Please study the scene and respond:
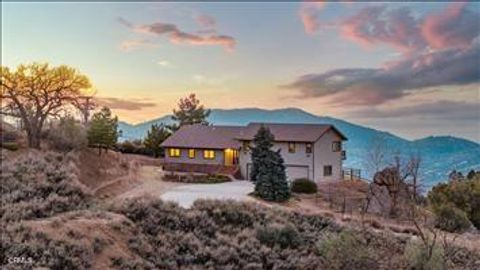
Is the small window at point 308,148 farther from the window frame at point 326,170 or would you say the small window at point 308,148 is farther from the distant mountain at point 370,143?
the distant mountain at point 370,143

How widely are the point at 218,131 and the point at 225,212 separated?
25719mm

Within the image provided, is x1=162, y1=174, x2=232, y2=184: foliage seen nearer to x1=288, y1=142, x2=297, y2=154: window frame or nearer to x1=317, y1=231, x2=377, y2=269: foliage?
x1=288, y1=142, x2=297, y2=154: window frame

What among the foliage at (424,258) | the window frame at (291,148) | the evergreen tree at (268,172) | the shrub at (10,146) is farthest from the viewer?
the window frame at (291,148)

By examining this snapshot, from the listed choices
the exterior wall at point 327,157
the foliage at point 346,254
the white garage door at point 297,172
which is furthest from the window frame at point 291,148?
the foliage at point 346,254

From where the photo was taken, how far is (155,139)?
49156mm

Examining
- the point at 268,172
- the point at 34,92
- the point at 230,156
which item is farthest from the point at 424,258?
the point at 34,92

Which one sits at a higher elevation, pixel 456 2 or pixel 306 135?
pixel 456 2

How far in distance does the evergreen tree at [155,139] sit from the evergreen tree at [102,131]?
22.3ft

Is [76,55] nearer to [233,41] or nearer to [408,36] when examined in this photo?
[233,41]

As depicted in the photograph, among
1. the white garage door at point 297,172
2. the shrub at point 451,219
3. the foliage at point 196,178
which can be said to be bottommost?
the shrub at point 451,219

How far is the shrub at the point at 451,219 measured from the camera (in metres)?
23.7

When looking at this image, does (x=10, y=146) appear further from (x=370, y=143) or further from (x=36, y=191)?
(x=370, y=143)

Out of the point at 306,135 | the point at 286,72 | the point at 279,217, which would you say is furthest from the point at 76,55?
the point at 279,217

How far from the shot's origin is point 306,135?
38875 millimetres
